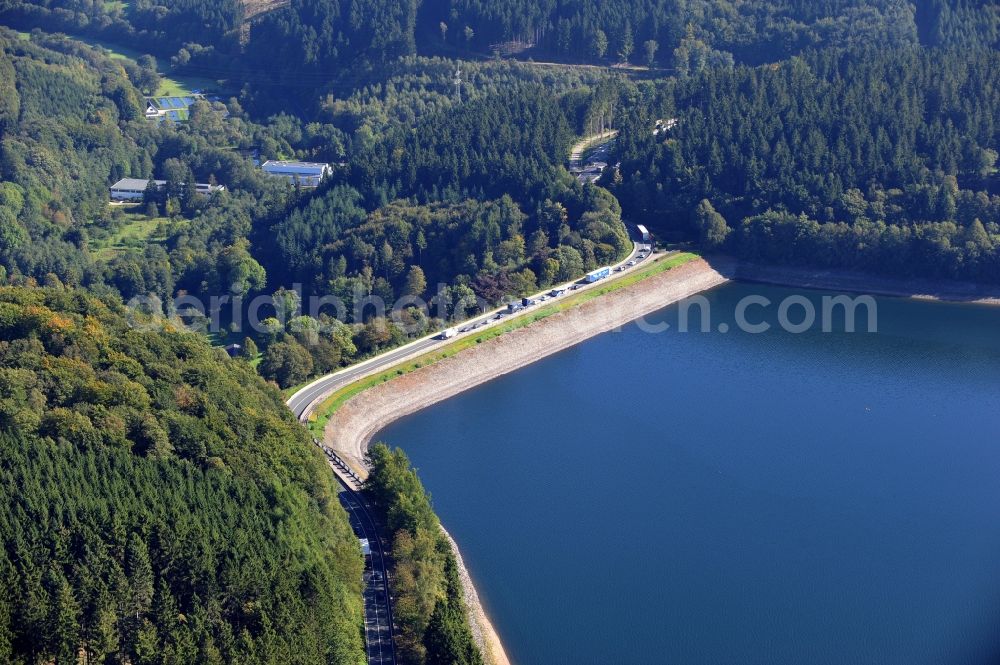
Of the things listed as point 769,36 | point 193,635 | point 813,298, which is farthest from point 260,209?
point 193,635

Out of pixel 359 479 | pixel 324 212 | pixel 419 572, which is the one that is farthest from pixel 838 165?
pixel 419 572

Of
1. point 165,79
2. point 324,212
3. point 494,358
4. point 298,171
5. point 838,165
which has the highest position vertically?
point 165,79

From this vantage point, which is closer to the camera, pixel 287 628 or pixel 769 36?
pixel 287 628

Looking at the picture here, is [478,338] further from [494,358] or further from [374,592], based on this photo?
[374,592]

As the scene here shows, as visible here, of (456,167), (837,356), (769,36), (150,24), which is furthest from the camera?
(150,24)

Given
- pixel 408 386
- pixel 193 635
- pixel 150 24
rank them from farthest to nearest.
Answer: pixel 150 24 → pixel 408 386 → pixel 193 635

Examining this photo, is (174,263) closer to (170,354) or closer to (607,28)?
(170,354)

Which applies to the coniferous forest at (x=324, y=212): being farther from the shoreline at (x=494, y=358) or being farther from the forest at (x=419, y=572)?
the shoreline at (x=494, y=358)
